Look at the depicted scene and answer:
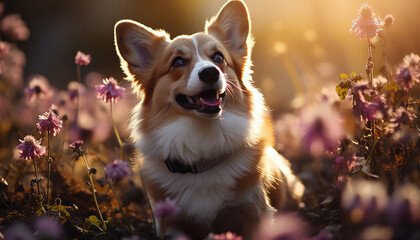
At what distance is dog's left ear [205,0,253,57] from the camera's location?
3.54 metres

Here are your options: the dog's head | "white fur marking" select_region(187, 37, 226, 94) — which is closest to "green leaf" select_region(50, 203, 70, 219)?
the dog's head

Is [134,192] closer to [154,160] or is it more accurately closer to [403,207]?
[154,160]

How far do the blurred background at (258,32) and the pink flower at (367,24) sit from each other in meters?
2.21

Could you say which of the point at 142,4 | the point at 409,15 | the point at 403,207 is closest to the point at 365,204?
the point at 403,207

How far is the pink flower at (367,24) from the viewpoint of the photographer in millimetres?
2527

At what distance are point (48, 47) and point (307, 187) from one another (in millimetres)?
10424

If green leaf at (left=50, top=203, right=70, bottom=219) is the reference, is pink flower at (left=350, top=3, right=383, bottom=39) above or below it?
above

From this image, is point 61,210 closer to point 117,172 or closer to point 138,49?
point 117,172

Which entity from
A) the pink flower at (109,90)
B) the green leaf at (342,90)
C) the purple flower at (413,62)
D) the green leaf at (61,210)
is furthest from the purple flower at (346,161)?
the green leaf at (61,210)

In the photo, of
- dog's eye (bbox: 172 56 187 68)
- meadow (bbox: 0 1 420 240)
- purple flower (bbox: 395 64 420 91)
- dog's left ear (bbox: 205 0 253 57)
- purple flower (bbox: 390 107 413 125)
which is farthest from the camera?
dog's left ear (bbox: 205 0 253 57)

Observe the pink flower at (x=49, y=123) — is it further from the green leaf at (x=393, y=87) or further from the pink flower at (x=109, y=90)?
the green leaf at (x=393, y=87)

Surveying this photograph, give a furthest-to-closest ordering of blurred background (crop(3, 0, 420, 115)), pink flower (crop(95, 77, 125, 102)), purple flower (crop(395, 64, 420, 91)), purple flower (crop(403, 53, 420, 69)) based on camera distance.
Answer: blurred background (crop(3, 0, 420, 115))
pink flower (crop(95, 77, 125, 102))
purple flower (crop(403, 53, 420, 69))
purple flower (crop(395, 64, 420, 91))

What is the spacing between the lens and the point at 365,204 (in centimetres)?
137

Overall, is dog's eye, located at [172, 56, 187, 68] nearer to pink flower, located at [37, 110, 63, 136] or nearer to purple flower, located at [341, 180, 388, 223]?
pink flower, located at [37, 110, 63, 136]
